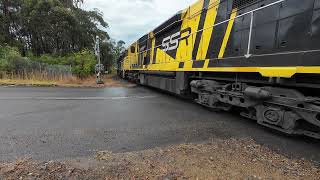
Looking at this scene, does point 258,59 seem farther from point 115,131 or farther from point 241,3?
point 115,131

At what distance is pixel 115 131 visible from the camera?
502 centimetres

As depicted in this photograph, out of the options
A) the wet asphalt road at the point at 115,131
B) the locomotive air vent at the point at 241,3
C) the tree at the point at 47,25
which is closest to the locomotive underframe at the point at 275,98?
the wet asphalt road at the point at 115,131

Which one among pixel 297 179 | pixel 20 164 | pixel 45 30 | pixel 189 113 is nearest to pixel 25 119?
pixel 20 164

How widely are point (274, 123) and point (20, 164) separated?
13.0 ft

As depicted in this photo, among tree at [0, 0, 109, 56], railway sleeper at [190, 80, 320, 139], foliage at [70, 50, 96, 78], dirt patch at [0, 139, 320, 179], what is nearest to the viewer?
dirt patch at [0, 139, 320, 179]

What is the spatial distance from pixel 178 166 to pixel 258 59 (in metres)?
2.61

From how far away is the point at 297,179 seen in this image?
2.96 metres

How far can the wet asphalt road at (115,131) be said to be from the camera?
156 inches

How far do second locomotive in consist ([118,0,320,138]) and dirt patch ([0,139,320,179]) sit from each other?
0.90 meters

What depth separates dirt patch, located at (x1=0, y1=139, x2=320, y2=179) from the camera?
9.95 ft

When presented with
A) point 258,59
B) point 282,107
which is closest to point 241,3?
point 258,59

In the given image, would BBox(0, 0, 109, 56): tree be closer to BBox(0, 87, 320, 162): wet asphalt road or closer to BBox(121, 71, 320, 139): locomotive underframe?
BBox(0, 87, 320, 162): wet asphalt road

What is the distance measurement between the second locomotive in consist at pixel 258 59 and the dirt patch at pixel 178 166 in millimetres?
902

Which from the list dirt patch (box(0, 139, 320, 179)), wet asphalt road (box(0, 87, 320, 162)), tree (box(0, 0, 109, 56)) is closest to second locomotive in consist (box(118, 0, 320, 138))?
wet asphalt road (box(0, 87, 320, 162))
